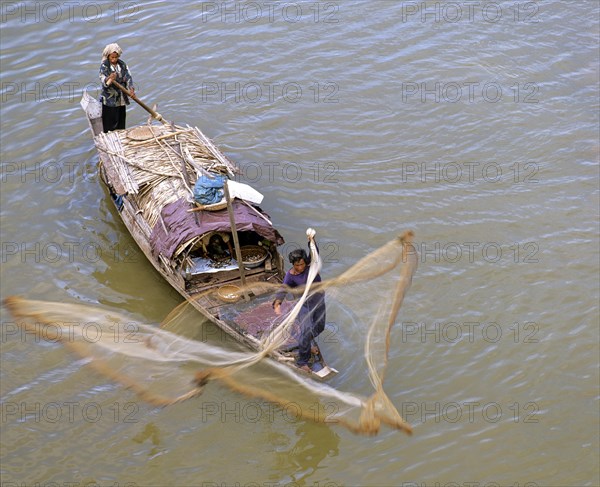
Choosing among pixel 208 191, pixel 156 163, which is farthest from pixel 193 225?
pixel 156 163

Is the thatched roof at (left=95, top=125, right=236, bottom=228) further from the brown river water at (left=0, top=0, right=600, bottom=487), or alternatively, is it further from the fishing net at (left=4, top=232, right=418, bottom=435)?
the fishing net at (left=4, top=232, right=418, bottom=435)

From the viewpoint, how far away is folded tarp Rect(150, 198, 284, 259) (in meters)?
10.1

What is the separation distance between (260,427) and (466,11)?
445 inches

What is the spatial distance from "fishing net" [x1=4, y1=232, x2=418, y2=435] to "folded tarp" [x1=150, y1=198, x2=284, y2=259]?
0.83m

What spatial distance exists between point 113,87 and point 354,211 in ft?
13.8

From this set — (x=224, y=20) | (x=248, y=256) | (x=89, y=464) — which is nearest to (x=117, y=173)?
(x=248, y=256)

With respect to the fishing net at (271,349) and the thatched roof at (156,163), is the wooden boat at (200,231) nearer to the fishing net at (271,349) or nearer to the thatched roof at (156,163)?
the thatched roof at (156,163)

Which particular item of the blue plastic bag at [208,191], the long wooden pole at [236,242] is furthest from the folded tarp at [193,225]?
the long wooden pole at [236,242]

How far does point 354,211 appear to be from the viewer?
1262 cm

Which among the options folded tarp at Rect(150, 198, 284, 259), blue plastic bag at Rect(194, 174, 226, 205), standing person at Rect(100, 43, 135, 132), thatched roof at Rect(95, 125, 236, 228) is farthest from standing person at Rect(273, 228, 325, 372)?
standing person at Rect(100, 43, 135, 132)

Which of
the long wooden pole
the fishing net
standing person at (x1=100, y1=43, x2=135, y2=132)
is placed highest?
standing person at (x1=100, y1=43, x2=135, y2=132)

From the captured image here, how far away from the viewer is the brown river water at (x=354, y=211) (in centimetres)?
917

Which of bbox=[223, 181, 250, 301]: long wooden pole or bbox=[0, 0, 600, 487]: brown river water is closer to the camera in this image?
bbox=[0, 0, 600, 487]: brown river water

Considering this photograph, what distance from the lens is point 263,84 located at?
1529cm
